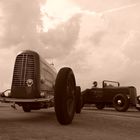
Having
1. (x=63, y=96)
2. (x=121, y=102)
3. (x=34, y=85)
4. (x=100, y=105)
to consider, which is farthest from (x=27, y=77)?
(x=100, y=105)

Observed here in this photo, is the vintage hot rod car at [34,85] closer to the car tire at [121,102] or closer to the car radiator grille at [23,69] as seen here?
the car radiator grille at [23,69]

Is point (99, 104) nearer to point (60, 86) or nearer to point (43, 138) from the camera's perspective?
point (60, 86)

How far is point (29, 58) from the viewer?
968cm

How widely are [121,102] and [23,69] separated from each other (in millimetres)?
8003

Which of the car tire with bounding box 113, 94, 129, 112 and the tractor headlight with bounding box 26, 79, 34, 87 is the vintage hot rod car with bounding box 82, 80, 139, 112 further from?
the tractor headlight with bounding box 26, 79, 34, 87

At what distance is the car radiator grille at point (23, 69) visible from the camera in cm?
951

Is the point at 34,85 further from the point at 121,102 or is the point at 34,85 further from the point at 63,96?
the point at 121,102

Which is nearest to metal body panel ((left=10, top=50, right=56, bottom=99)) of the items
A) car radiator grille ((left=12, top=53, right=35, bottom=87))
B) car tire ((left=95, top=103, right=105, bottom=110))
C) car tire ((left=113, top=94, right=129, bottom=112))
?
car radiator grille ((left=12, top=53, right=35, bottom=87))

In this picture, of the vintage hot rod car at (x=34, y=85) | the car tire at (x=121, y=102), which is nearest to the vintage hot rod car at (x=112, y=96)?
the car tire at (x=121, y=102)

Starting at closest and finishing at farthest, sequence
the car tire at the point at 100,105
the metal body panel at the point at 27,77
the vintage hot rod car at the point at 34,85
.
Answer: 1. the vintage hot rod car at the point at 34,85
2. the metal body panel at the point at 27,77
3. the car tire at the point at 100,105

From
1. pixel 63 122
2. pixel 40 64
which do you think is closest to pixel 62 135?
pixel 63 122

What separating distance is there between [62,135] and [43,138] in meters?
0.54

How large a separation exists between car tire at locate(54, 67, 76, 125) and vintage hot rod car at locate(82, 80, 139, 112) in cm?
830

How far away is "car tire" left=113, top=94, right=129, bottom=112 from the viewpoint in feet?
52.6
